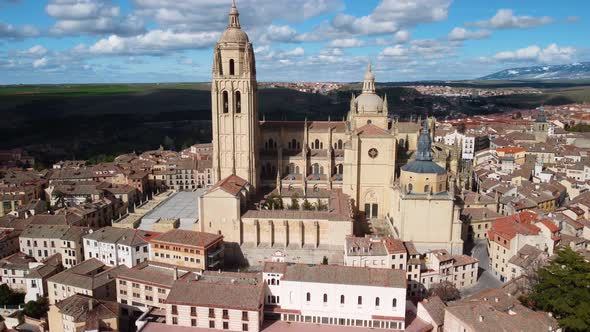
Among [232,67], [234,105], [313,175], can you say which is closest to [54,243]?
[234,105]

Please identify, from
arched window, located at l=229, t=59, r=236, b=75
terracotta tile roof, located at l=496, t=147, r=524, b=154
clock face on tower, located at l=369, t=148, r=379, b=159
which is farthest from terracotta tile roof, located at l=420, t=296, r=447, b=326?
terracotta tile roof, located at l=496, t=147, r=524, b=154

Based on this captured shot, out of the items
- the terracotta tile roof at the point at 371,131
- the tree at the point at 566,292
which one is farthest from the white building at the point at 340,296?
the terracotta tile roof at the point at 371,131

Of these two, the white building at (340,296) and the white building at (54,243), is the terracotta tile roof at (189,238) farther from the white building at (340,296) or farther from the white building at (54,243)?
the white building at (54,243)

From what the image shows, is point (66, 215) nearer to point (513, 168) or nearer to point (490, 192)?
point (490, 192)

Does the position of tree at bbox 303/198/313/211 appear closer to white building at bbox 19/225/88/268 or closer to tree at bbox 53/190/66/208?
white building at bbox 19/225/88/268

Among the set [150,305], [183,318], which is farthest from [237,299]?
[150,305]
